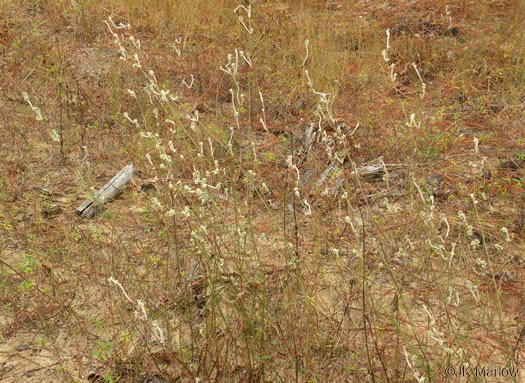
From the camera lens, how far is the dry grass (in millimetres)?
1935

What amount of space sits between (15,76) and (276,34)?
8.99ft

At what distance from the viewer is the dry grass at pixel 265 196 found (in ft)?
6.35

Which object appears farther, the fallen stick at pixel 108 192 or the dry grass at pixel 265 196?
the fallen stick at pixel 108 192

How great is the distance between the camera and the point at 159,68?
4.41m

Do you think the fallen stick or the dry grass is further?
the fallen stick

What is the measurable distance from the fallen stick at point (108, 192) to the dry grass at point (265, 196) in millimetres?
71

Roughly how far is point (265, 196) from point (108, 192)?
3.57 feet

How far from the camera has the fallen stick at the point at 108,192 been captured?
2963 mm

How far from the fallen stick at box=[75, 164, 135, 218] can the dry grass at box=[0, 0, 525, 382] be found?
0.07 m

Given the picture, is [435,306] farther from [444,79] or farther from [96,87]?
[96,87]

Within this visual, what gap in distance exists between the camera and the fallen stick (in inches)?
117

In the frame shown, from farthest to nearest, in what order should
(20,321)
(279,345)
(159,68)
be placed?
(159,68), (20,321), (279,345)

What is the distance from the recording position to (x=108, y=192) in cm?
310

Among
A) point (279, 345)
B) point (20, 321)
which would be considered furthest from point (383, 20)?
point (20, 321)
